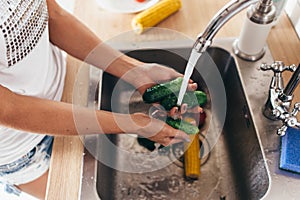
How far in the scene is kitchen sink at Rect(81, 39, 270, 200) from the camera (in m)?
0.85

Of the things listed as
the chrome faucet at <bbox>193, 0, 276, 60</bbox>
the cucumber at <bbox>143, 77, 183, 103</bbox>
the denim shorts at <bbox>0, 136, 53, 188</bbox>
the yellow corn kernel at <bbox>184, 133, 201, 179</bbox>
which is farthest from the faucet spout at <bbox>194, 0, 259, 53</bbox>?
the denim shorts at <bbox>0, 136, 53, 188</bbox>

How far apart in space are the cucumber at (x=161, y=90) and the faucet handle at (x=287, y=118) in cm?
22

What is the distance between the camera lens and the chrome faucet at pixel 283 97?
28.5 inches

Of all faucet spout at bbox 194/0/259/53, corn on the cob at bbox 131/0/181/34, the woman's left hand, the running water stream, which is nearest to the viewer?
faucet spout at bbox 194/0/259/53

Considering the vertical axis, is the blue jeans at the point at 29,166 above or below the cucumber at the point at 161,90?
below

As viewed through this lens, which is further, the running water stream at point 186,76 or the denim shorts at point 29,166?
the denim shorts at point 29,166

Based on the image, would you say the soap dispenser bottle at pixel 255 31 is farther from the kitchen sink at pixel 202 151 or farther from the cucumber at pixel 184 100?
A: the cucumber at pixel 184 100

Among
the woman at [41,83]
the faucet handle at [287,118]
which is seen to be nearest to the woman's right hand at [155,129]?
the woman at [41,83]

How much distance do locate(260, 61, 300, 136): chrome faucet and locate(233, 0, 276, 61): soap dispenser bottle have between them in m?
0.13

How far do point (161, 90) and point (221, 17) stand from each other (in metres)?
0.25

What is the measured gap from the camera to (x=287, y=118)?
73 centimetres

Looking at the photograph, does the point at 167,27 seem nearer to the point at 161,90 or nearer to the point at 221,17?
the point at 161,90

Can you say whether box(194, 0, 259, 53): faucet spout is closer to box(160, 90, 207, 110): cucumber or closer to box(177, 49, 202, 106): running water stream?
box(177, 49, 202, 106): running water stream

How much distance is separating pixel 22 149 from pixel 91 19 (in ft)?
1.32
